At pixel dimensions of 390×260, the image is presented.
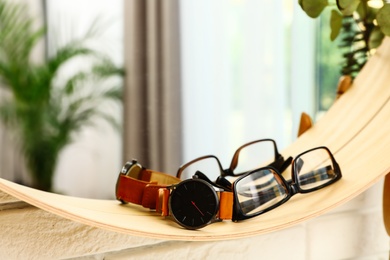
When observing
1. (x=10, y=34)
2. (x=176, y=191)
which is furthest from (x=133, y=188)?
(x=10, y=34)

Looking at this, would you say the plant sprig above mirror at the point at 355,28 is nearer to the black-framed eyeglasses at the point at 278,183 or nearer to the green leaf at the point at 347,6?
the green leaf at the point at 347,6

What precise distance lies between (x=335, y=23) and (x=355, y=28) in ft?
0.13

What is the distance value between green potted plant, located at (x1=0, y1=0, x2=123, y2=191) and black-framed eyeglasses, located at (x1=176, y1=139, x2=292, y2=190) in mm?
109

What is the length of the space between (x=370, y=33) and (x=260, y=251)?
0.31m

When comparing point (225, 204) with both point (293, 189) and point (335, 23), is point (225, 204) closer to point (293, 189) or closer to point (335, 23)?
point (293, 189)

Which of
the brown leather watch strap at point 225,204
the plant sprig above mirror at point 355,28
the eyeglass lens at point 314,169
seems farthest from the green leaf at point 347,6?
the brown leather watch strap at point 225,204

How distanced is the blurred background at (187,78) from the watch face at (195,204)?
0.35 feet

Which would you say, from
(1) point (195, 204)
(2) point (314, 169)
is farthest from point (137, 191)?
(2) point (314, 169)

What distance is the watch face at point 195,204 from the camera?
1.75 ft

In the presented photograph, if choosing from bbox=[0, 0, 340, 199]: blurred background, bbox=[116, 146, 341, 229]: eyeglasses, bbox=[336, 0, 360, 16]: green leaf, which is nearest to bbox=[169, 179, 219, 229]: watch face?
bbox=[116, 146, 341, 229]: eyeglasses

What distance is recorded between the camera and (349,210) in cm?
77

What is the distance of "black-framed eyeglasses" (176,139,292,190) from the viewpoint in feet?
2.18

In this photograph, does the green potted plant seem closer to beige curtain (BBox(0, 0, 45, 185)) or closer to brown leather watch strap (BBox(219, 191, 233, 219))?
beige curtain (BBox(0, 0, 45, 185))

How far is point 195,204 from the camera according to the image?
1.76 feet
